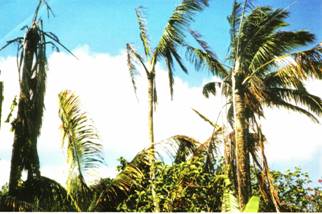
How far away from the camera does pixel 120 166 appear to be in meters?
4.62

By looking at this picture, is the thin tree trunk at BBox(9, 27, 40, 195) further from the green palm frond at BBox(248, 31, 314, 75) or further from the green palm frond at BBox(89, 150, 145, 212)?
the green palm frond at BBox(248, 31, 314, 75)

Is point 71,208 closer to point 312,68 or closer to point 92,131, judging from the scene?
point 92,131

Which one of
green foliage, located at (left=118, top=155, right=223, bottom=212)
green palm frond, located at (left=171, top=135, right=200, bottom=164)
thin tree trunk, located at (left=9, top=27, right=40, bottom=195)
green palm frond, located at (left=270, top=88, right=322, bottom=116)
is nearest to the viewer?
thin tree trunk, located at (left=9, top=27, right=40, bottom=195)

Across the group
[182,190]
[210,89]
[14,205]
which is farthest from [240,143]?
[210,89]

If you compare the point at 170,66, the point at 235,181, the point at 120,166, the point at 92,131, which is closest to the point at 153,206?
the point at 120,166

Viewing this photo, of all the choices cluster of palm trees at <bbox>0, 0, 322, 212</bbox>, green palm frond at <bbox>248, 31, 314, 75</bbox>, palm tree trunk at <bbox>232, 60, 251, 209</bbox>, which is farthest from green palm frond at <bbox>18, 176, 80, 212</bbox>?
green palm frond at <bbox>248, 31, 314, 75</bbox>

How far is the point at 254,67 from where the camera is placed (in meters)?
5.88

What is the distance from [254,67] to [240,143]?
1.34 meters

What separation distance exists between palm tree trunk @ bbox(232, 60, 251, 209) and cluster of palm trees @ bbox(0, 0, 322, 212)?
0.01m

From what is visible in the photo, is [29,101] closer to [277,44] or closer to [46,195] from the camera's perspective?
[46,195]

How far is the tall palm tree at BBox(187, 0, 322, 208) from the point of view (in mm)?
4675

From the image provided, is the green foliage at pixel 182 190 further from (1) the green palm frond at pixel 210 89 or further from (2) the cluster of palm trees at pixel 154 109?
(1) the green palm frond at pixel 210 89

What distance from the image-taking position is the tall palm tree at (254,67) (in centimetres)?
467

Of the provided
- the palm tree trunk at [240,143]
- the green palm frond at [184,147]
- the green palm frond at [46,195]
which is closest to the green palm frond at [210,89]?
the palm tree trunk at [240,143]
